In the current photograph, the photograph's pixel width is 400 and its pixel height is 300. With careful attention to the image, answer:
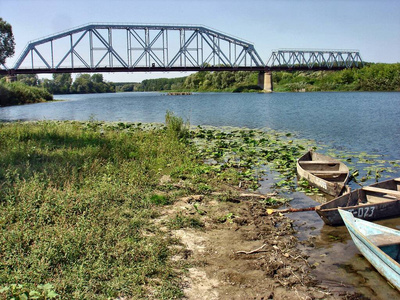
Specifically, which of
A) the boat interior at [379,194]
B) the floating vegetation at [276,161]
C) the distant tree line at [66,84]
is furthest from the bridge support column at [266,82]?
the boat interior at [379,194]

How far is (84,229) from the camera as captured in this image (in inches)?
235

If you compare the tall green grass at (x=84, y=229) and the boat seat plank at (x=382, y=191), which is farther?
the boat seat plank at (x=382, y=191)

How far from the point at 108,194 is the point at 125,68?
76649 millimetres

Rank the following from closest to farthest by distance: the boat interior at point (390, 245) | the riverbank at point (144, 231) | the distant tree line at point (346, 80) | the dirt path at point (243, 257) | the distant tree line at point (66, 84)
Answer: the riverbank at point (144, 231) → the dirt path at point (243, 257) → the boat interior at point (390, 245) → the distant tree line at point (346, 80) → the distant tree line at point (66, 84)

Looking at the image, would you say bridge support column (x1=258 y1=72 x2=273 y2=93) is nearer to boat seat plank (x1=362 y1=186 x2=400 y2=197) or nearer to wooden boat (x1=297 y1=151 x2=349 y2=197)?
wooden boat (x1=297 y1=151 x2=349 y2=197)

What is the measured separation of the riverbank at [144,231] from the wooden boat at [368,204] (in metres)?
0.90

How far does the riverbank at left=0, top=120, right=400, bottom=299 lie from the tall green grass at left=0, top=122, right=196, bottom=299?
0.8 inches

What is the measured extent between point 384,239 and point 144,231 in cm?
414

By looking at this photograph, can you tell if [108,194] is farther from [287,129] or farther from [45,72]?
[45,72]

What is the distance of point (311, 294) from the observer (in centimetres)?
500

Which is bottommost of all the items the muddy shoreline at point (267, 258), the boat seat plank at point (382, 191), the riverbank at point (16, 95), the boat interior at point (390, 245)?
the muddy shoreline at point (267, 258)

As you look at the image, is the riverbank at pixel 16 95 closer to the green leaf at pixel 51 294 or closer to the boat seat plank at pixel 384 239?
the green leaf at pixel 51 294

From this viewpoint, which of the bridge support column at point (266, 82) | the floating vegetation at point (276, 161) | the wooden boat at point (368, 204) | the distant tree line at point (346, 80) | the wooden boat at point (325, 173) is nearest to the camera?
the wooden boat at point (368, 204)

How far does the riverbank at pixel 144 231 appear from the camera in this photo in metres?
4.86
